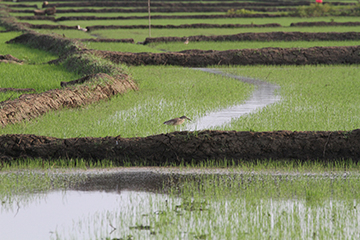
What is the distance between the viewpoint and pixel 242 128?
6.87 metres

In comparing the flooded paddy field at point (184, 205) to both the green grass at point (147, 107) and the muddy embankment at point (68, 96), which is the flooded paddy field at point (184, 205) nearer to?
the green grass at point (147, 107)

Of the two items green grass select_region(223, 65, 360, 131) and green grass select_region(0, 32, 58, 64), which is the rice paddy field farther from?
green grass select_region(0, 32, 58, 64)

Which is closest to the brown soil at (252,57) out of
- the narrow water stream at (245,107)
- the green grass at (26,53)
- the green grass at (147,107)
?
the green grass at (26,53)

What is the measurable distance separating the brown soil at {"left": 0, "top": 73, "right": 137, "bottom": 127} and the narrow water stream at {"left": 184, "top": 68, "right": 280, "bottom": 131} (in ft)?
8.05

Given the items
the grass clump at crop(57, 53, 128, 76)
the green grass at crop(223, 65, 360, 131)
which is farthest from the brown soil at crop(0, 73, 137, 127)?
the green grass at crop(223, 65, 360, 131)

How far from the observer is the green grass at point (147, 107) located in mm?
6906

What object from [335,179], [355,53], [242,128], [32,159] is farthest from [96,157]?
[355,53]

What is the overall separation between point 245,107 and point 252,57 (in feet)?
25.2

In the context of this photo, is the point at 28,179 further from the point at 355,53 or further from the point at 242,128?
the point at 355,53

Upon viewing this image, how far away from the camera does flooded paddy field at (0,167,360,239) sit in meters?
3.85

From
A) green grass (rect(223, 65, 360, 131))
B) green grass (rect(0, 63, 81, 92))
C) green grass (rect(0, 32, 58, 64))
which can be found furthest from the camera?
green grass (rect(0, 32, 58, 64))

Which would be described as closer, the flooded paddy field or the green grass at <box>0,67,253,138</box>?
the flooded paddy field

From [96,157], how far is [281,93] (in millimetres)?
5911

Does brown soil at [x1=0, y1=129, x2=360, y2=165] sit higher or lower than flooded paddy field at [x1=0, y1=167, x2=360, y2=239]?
higher
